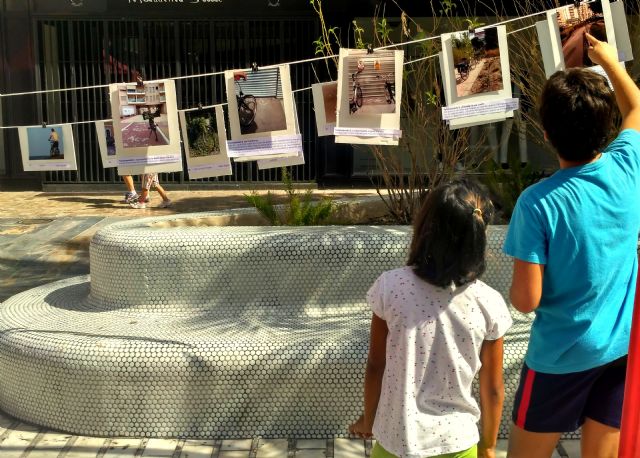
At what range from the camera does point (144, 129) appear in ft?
17.2

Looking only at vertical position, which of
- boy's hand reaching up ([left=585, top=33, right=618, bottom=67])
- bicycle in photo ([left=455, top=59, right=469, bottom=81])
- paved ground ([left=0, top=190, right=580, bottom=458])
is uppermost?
bicycle in photo ([left=455, top=59, right=469, bottom=81])

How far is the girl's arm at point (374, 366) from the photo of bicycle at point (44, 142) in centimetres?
377

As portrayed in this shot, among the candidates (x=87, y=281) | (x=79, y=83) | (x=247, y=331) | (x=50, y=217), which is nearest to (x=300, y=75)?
(x=79, y=83)

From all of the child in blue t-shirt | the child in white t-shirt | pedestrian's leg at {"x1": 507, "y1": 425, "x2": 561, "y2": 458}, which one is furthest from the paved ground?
the child in white t-shirt

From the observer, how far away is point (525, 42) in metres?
7.33

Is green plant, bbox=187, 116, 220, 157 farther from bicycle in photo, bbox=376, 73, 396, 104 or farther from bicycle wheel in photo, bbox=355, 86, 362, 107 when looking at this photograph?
bicycle in photo, bbox=376, 73, 396, 104

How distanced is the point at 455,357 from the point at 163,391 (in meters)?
2.25

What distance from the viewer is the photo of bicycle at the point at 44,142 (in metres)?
5.77

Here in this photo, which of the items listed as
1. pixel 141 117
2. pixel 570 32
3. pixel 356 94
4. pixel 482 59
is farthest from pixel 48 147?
pixel 570 32

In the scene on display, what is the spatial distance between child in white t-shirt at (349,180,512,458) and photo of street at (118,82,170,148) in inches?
119

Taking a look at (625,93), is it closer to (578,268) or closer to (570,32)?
(578,268)

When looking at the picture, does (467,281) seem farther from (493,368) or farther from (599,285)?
(599,285)

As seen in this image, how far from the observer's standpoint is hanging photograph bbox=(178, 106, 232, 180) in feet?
17.5

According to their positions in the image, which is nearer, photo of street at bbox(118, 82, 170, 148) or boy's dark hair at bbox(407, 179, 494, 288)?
boy's dark hair at bbox(407, 179, 494, 288)
